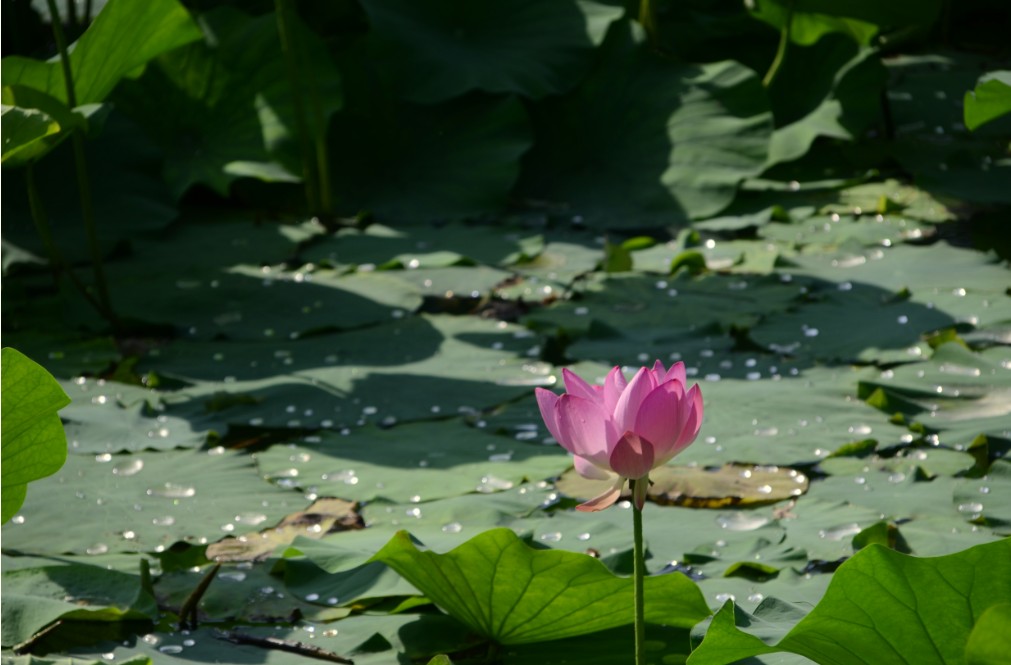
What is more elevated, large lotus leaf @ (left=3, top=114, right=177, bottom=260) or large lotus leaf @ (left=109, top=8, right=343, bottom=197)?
large lotus leaf @ (left=109, top=8, right=343, bottom=197)

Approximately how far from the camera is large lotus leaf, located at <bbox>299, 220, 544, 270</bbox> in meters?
2.91

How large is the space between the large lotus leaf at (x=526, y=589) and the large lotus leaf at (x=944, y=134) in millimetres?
2165

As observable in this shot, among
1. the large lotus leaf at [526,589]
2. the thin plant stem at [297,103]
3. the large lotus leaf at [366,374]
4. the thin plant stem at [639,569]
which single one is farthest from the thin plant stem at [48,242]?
the thin plant stem at [639,569]

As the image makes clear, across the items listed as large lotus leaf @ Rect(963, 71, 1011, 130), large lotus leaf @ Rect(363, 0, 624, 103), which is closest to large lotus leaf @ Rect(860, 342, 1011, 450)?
large lotus leaf @ Rect(963, 71, 1011, 130)

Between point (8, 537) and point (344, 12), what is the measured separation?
116 inches

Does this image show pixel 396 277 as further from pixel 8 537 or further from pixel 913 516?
pixel 913 516

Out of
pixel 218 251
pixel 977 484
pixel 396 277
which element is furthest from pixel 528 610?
pixel 218 251

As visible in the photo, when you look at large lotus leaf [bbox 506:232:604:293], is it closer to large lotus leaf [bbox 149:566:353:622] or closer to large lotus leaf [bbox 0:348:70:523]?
large lotus leaf [bbox 149:566:353:622]

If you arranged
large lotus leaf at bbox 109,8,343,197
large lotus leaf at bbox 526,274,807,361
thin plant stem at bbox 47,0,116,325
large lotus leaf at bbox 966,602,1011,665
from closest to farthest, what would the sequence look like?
large lotus leaf at bbox 966,602,1011,665
large lotus leaf at bbox 526,274,807,361
thin plant stem at bbox 47,0,116,325
large lotus leaf at bbox 109,8,343,197

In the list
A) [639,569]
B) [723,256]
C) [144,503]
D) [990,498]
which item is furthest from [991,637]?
[723,256]

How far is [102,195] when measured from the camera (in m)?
3.19

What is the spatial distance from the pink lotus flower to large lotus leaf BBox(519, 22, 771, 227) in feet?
7.49

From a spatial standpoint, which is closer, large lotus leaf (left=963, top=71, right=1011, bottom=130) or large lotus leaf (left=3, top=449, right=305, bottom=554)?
large lotus leaf (left=3, top=449, right=305, bottom=554)

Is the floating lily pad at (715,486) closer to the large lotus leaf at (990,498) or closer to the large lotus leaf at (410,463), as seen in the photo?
the large lotus leaf at (410,463)
